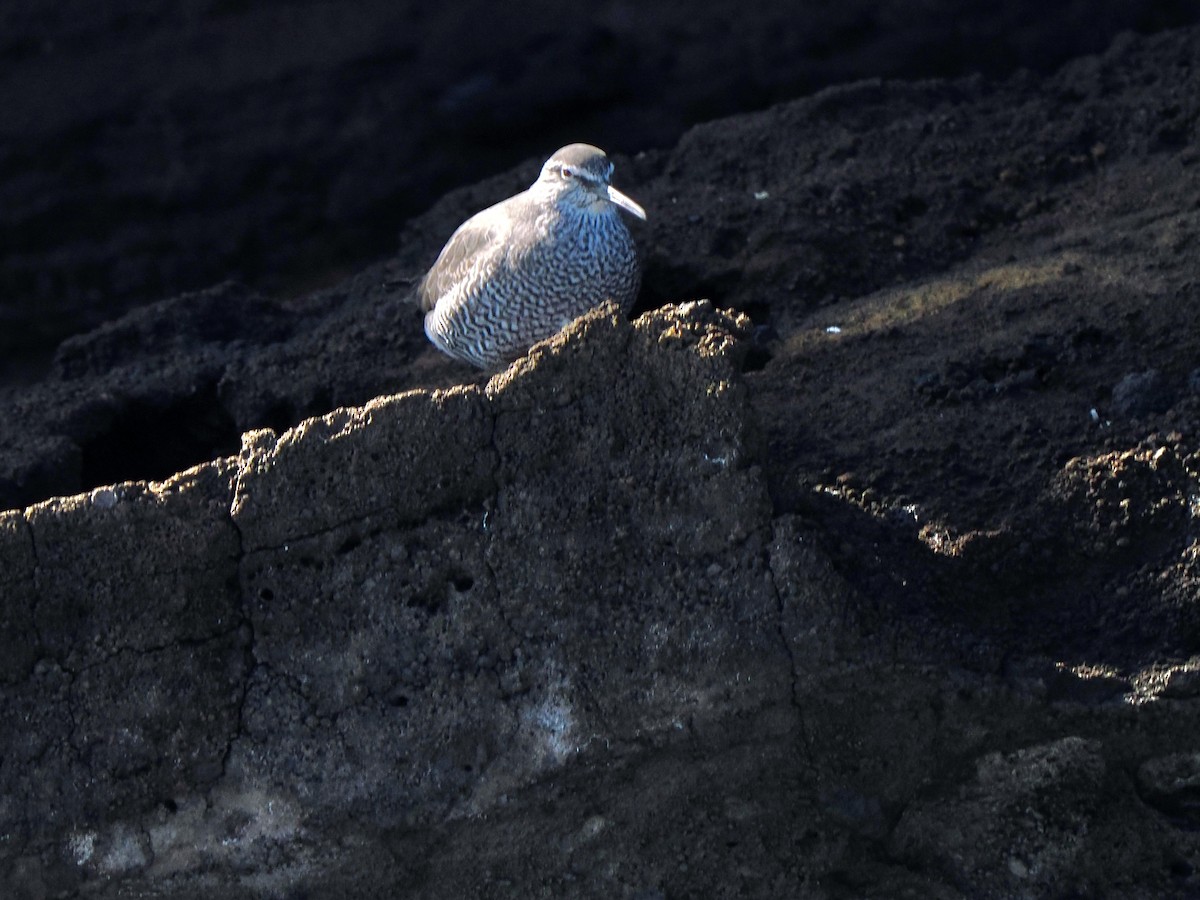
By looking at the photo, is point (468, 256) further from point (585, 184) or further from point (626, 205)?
point (626, 205)

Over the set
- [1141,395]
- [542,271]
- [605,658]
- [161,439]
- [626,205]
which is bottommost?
[161,439]

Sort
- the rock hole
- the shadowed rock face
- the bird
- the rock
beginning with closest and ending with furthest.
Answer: the shadowed rock face → the rock → the bird → the rock hole

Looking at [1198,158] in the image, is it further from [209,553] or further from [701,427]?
[209,553]

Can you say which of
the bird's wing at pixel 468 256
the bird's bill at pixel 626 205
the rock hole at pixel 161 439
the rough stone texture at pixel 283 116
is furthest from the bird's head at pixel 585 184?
the rough stone texture at pixel 283 116

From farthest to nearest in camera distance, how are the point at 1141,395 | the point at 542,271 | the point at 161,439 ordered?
the point at 161,439 → the point at 542,271 → the point at 1141,395

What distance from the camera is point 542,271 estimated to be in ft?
19.3

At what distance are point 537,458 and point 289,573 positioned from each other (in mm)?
765

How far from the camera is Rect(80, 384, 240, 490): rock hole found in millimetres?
6551

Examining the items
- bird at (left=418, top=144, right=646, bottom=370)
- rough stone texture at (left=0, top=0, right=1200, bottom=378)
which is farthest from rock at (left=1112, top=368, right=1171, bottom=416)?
rough stone texture at (left=0, top=0, right=1200, bottom=378)

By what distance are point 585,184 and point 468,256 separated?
0.56 m

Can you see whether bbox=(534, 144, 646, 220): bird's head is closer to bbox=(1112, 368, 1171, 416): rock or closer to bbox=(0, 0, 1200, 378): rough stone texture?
bbox=(1112, 368, 1171, 416): rock

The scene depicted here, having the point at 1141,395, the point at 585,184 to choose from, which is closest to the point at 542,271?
the point at 585,184

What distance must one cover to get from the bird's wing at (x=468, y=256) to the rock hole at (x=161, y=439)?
3.51 ft

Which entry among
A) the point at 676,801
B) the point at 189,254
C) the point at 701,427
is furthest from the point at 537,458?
the point at 189,254
